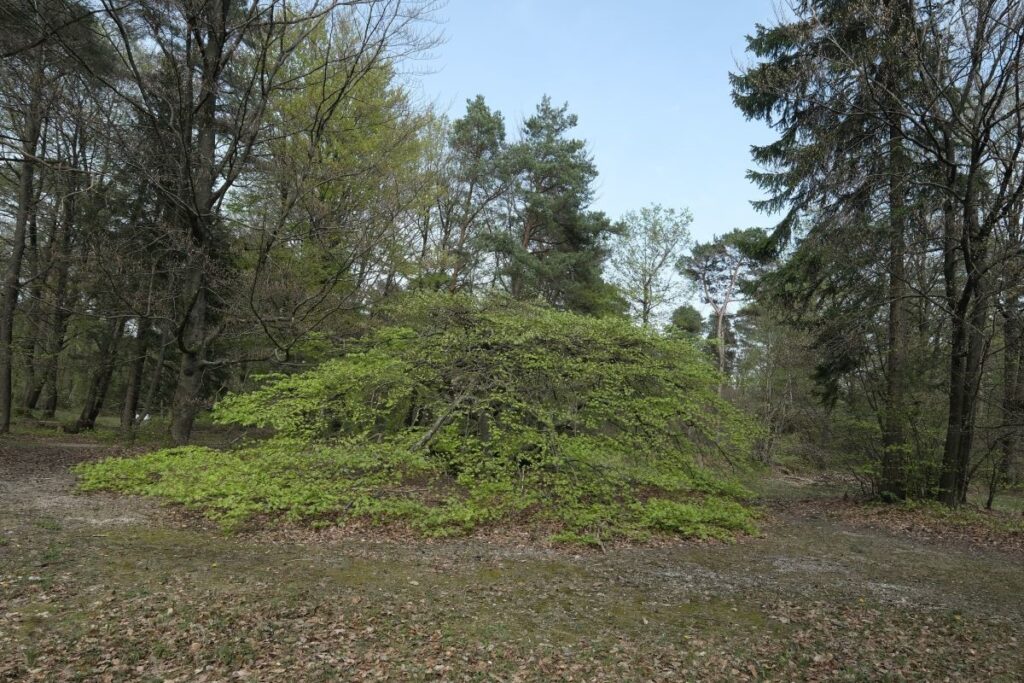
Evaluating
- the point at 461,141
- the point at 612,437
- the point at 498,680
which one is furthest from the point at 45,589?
the point at 461,141

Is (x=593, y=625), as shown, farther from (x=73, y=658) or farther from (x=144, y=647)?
(x=73, y=658)

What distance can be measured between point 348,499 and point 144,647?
11.3ft

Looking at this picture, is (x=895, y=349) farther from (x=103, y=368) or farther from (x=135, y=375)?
(x=103, y=368)

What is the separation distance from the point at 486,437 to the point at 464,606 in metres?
4.06

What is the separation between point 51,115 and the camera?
13.0 meters

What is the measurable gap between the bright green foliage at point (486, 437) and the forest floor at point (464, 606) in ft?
1.60

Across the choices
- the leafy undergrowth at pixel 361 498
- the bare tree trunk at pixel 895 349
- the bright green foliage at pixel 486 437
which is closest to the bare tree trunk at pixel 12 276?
the bright green foliage at pixel 486 437

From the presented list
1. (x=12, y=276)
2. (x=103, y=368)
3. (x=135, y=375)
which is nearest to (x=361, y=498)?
(x=12, y=276)

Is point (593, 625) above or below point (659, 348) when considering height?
below

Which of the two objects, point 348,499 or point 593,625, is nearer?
point 593,625

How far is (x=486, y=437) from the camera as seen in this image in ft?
30.2

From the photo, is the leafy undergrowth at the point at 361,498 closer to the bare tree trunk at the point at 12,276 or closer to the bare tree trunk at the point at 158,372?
the bare tree trunk at the point at 12,276

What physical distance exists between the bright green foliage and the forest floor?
49 cm

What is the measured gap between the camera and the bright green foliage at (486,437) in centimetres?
768
